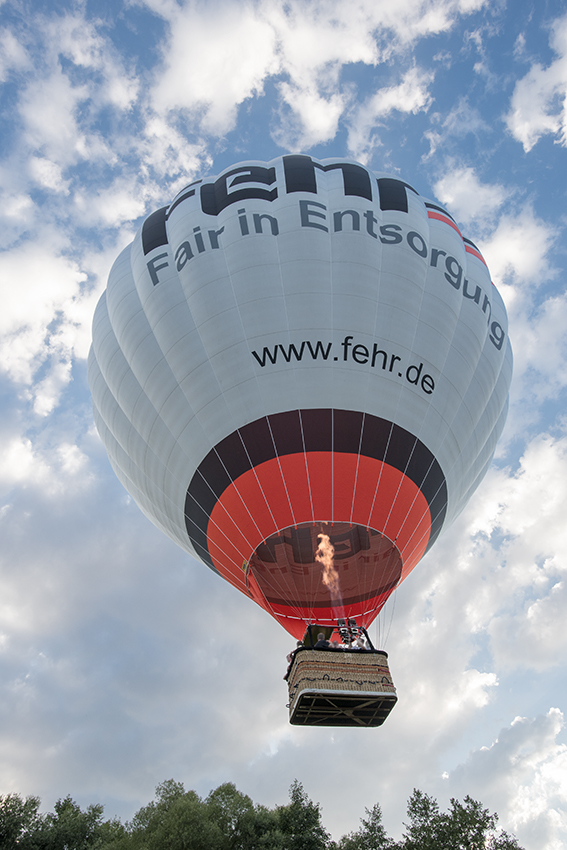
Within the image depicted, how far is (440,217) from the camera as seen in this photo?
11.3m

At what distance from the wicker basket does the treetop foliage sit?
8.55 meters

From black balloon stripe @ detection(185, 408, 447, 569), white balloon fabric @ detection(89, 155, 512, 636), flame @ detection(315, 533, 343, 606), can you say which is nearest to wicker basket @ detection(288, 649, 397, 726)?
flame @ detection(315, 533, 343, 606)

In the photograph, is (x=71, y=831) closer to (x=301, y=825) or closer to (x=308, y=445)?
(x=301, y=825)

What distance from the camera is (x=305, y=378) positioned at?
29.7ft

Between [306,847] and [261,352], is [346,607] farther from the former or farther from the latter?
[306,847]

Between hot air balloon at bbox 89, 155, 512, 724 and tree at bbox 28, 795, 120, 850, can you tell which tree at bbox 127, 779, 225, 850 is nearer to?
tree at bbox 28, 795, 120, 850

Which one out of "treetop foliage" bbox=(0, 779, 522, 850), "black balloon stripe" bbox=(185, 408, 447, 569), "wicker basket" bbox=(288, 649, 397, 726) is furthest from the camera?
"treetop foliage" bbox=(0, 779, 522, 850)

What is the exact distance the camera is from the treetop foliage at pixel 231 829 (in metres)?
13.8

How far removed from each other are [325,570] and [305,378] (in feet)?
10.2

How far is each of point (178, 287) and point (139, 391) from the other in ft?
6.67

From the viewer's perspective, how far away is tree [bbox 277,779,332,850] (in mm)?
15078

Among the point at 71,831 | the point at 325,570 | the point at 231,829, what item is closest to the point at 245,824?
the point at 231,829

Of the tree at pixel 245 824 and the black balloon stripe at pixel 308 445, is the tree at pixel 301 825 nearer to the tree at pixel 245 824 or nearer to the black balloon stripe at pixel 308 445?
the tree at pixel 245 824

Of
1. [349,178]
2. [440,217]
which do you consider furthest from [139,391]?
[440,217]
